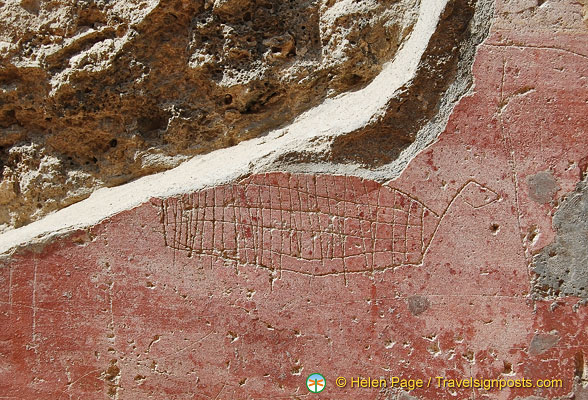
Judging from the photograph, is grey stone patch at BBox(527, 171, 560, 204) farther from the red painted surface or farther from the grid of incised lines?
the grid of incised lines

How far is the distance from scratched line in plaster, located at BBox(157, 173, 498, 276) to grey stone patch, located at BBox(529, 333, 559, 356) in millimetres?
Answer: 604

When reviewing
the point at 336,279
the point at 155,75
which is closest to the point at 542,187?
the point at 336,279

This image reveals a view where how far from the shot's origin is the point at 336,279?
96.8 inches

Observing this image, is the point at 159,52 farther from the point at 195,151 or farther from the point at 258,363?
the point at 258,363

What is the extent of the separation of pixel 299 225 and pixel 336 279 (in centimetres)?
29

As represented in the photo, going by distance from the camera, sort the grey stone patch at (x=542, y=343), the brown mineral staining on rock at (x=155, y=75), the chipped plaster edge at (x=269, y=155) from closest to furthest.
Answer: the grey stone patch at (x=542, y=343) < the chipped plaster edge at (x=269, y=155) < the brown mineral staining on rock at (x=155, y=75)

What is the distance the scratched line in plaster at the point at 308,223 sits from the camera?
2.46m

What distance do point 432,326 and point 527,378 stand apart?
1.52 feet

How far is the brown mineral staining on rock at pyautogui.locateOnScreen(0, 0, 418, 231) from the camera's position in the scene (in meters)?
2.72

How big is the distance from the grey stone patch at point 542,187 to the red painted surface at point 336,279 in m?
0.03

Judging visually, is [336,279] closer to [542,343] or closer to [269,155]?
[269,155]

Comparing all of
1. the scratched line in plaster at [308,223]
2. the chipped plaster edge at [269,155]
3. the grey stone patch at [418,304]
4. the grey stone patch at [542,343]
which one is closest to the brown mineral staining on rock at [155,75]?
the chipped plaster edge at [269,155]

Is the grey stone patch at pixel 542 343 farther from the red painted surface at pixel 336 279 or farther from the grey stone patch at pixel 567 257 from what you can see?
the grey stone patch at pixel 567 257

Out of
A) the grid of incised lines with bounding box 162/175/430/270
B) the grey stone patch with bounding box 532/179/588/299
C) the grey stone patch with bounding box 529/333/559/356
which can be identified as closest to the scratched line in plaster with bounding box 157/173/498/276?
the grid of incised lines with bounding box 162/175/430/270
